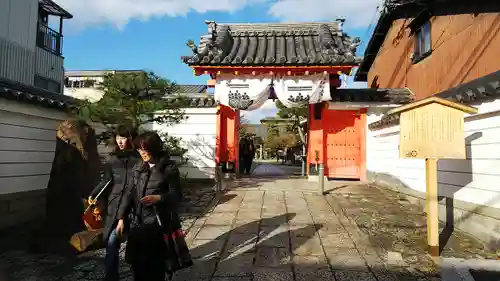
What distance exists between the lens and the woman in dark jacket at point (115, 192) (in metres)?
3.99

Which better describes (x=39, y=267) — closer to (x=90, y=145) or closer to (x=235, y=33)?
(x=90, y=145)

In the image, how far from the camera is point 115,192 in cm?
412

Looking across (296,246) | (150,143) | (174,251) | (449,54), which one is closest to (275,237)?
(296,246)

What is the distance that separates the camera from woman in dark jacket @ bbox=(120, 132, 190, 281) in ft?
11.6

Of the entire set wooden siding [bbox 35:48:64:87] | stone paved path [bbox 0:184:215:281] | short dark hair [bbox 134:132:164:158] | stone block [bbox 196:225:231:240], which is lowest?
stone paved path [bbox 0:184:215:281]

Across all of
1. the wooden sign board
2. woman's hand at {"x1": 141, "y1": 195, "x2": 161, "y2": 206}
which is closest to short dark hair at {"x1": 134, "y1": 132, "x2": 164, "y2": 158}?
woman's hand at {"x1": 141, "y1": 195, "x2": 161, "y2": 206}

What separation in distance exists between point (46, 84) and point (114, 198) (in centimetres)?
1628

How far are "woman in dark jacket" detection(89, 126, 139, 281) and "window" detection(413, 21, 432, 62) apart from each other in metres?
10.7

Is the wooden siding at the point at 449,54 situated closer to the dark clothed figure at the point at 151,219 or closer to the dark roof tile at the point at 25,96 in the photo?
the dark clothed figure at the point at 151,219

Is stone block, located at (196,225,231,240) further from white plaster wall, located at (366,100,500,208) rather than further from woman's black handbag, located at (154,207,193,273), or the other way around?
white plaster wall, located at (366,100,500,208)

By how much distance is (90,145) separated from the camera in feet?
21.9

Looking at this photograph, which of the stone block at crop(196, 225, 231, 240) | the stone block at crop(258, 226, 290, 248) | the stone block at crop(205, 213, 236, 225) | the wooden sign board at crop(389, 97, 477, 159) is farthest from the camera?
the stone block at crop(205, 213, 236, 225)

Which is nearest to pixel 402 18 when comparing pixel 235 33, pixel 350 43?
pixel 350 43

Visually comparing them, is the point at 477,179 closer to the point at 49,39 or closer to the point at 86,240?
the point at 86,240
